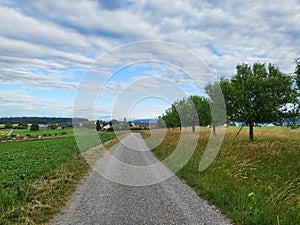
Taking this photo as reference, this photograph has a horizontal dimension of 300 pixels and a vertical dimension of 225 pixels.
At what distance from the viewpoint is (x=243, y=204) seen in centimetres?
676

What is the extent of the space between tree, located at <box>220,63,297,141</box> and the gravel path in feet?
57.1

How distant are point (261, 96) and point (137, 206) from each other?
67.4 feet

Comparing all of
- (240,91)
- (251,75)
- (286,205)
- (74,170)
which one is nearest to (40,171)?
(74,170)

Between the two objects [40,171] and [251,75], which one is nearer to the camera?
[40,171]

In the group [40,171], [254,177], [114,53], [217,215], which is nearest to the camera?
[217,215]

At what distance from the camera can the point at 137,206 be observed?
7203 mm

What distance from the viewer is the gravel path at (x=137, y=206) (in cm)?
616

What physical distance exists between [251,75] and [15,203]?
2381 centimetres

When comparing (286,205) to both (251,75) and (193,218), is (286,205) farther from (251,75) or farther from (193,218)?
(251,75)

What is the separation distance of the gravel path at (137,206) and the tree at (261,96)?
1740 centimetres

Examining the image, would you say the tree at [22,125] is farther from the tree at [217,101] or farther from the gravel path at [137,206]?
the gravel path at [137,206]

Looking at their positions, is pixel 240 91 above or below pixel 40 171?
above

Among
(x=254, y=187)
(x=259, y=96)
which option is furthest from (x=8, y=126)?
(x=254, y=187)

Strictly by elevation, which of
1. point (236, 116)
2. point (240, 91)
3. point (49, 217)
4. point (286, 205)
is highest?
point (240, 91)
